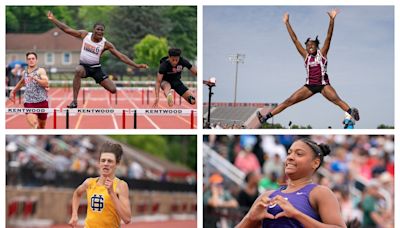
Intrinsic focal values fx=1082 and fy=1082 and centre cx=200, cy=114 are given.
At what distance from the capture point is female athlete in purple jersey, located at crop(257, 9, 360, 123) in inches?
443

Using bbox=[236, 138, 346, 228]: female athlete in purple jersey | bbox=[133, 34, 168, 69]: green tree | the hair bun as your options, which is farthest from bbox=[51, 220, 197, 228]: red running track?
bbox=[236, 138, 346, 228]: female athlete in purple jersey

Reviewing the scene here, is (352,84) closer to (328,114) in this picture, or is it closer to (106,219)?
(328,114)

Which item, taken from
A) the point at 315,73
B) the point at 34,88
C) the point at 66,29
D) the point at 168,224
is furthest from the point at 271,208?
the point at 168,224

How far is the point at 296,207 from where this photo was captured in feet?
24.2

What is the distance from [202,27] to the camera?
1163 centimetres

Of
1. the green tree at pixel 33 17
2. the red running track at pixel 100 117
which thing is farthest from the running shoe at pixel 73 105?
the green tree at pixel 33 17

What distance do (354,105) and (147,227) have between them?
35.8ft

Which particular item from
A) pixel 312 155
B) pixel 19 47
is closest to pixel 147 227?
pixel 19 47

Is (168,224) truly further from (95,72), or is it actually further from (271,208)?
(271,208)

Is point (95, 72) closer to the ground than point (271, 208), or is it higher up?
higher up

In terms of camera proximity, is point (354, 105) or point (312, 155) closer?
point (312, 155)

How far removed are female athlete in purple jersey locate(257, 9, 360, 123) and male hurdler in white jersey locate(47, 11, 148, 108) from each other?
5.22 ft

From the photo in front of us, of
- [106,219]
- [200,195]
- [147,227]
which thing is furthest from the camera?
[147,227]

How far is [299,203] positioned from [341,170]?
11.0 m
